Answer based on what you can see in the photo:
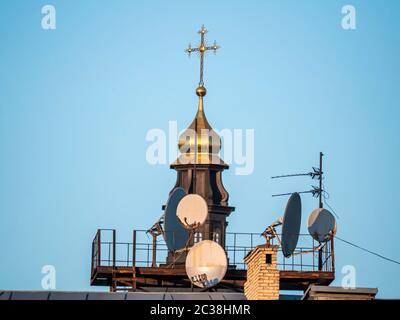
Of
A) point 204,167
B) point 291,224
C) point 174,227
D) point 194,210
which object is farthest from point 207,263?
point 204,167

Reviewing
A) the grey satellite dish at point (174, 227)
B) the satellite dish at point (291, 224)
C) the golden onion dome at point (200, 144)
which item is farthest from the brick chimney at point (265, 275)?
the golden onion dome at point (200, 144)

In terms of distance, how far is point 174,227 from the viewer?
65125 mm

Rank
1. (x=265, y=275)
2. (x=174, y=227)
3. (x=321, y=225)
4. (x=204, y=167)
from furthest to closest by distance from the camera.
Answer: (x=204, y=167), (x=174, y=227), (x=321, y=225), (x=265, y=275)

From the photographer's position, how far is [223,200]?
72.8m

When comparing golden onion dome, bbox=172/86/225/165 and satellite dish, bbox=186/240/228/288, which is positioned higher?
golden onion dome, bbox=172/86/225/165

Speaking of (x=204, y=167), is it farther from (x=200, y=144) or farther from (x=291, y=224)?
(x=291, y=224)

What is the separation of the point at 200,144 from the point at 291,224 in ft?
45.0

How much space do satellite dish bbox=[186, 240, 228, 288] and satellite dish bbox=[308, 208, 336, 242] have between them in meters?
5.63

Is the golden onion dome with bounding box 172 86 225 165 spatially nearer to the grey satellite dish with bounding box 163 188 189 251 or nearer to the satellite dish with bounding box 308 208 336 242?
the grey satellite dish with bounding box 163 188 189 251

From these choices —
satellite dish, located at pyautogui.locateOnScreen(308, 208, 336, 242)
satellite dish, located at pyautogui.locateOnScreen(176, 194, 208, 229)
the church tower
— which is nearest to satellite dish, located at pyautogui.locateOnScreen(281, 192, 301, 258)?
satellite dish, located at pyautogui.locateOnScreen(308, 208, 336, 242)

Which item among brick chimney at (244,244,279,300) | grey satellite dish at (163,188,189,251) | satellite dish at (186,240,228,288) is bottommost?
brick chimney at (244,244,279,300)

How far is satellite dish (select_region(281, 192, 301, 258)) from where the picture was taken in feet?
198
